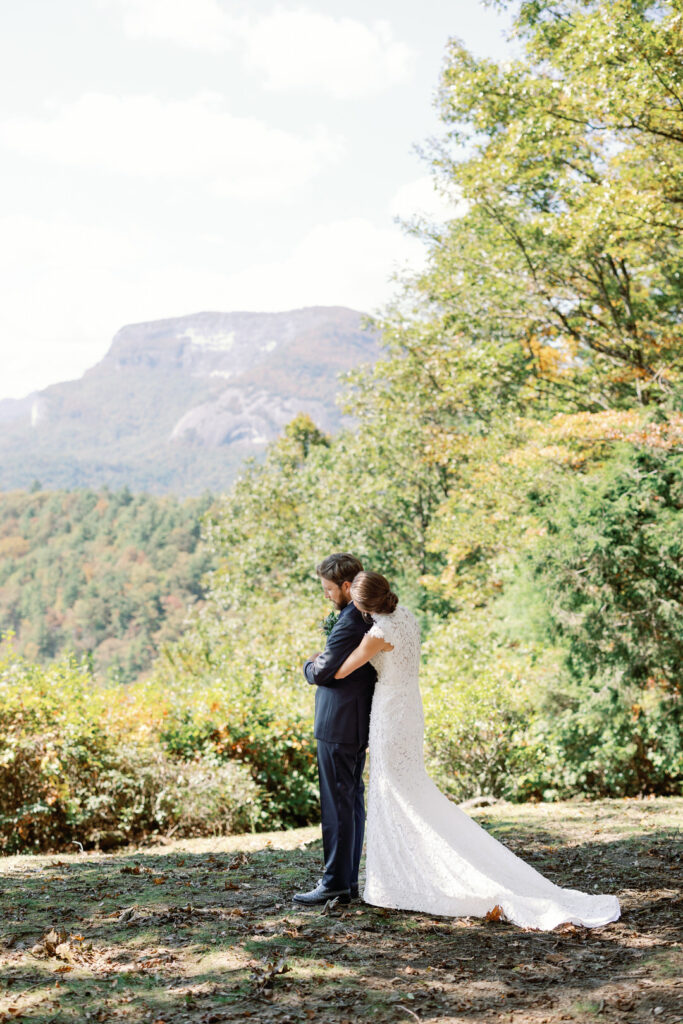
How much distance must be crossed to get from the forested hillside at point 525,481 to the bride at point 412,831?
439 cm

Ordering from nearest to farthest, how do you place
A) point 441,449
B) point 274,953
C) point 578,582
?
1. point 274,953
2. point 578,582
3. point 441,449

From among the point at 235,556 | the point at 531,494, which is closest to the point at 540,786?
the point at 531,494

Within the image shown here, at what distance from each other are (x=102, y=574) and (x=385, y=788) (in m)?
76.0

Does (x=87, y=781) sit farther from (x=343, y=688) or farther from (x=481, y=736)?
(x=343, y=688)

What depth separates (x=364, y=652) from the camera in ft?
15.5

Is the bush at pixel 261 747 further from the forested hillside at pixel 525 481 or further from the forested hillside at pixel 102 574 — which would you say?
the forested hillside at pixel 102 574

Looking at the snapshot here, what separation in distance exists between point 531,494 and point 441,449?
8957mm

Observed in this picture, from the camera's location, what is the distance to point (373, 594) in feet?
15.5

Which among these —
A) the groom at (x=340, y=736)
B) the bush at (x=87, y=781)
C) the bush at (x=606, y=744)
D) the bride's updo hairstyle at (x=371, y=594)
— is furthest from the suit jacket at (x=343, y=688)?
the bush at (x=606, y=744)

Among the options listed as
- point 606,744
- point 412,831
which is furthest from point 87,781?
point 606,744

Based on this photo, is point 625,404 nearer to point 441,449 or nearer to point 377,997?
point 441,449

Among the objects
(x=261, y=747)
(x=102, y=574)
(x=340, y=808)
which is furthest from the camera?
(x=102, y=574)

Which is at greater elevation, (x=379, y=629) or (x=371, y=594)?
(x=371, y=594)

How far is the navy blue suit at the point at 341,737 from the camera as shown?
190 inches
